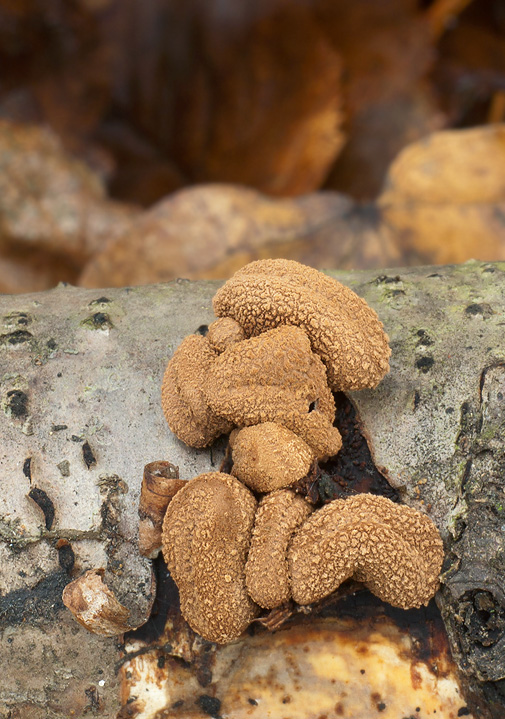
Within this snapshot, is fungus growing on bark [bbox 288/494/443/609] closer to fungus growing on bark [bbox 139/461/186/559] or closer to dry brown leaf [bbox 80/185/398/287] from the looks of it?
fungus growing on bark [bbox 139/461/186/559]

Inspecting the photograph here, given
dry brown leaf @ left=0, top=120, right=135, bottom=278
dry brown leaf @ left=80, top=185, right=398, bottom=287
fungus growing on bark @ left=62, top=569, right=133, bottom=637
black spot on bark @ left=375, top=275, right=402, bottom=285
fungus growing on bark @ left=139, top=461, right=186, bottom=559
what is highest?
dry brown leaf @ left=0, top=120, right=135, bottom=278

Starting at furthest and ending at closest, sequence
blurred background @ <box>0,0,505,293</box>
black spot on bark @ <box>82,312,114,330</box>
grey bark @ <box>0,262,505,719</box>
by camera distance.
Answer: blurred background @ <box>0,0,505,293</box> < black spot on bark @ <box>82,312,114,330</box> < grey bark @ <box>0,262,505,719</box>

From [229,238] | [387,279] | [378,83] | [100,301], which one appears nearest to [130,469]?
[100,301]

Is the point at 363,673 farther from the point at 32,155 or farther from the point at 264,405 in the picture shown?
the point at 32,155

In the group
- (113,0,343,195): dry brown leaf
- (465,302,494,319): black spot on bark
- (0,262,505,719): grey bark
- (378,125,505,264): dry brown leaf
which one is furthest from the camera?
(113,0,343,195): dry brown leaf

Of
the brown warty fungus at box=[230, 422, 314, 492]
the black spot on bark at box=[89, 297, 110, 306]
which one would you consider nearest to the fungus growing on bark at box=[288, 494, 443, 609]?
the brown warty fungus at box=[230, 422, 314, 492]

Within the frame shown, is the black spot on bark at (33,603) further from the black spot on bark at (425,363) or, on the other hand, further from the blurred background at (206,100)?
the blurred background at (206,100)

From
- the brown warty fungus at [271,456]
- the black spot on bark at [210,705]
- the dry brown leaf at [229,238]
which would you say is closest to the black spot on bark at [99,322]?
the brown warty fungus at [271,456]
